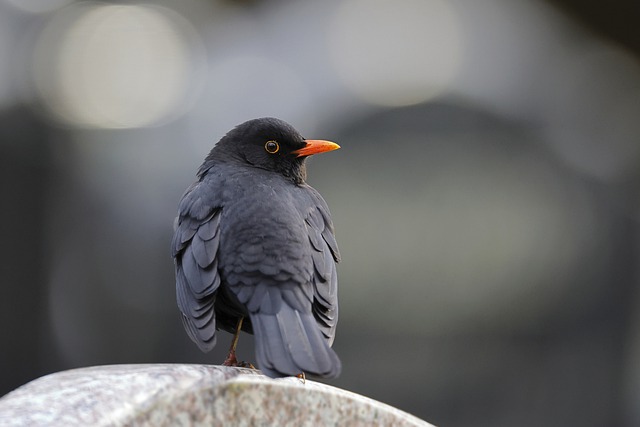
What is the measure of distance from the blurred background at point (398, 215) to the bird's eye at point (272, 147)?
2.31 meters

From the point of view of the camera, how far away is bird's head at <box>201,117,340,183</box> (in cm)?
507

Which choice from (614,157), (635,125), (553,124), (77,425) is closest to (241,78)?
(553,124)

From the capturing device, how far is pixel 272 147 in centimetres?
508

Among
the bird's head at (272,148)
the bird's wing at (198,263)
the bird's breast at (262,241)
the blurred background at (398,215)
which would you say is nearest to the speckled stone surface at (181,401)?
the bird's wing at (198,263)

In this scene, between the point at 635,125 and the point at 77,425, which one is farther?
the point at 635,125

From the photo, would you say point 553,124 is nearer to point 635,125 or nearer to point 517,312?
point 517,312

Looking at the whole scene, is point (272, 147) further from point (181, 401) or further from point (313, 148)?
point (181, 401)

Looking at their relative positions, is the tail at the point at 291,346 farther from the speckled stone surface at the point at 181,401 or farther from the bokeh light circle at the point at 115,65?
the bokeh light circle at the point at 115,65

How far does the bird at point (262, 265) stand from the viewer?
389cm

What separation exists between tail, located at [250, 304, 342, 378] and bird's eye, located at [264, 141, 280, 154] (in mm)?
1198

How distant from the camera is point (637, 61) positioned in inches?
444

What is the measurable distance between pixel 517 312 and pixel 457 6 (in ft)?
11.7

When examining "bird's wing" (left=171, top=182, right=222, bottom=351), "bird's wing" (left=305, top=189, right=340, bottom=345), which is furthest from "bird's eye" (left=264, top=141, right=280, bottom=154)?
"bird's wing" (left=171, top=182, right=222, bottom=351)

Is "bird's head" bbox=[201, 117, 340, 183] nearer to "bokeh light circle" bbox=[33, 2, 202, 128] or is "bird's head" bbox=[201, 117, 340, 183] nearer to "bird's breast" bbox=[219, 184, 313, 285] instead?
"bird's breast" bbox=[219, 184, 313, 285]
